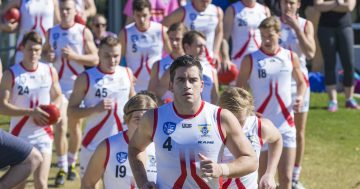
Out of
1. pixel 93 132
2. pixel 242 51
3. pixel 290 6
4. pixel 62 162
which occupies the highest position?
pixel 290 6

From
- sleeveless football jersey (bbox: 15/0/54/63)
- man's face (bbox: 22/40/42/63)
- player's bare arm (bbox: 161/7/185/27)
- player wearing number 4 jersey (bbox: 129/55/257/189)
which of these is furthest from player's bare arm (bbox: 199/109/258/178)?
sleeveless football jersey (bbox: 15/0/54/63)

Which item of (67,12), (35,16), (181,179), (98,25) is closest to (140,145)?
(181,179)

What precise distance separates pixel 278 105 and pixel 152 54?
2577mm

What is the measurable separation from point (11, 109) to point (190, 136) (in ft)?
13.7

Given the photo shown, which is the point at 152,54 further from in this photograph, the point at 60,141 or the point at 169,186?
the point at 169,186

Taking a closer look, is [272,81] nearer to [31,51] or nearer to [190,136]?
[31,51]

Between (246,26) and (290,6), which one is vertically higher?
(290,6)

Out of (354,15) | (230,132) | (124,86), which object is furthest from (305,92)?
(354,15)

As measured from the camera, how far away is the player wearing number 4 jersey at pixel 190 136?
6.38m

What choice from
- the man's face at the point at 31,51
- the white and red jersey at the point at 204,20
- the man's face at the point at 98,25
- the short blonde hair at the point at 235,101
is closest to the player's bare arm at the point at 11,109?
the man's face at the point at 31,51

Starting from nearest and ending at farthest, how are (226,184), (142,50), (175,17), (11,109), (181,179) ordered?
(181,179), (226,184), (11,109), (142,50), (175,17)

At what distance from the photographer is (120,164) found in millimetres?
7625

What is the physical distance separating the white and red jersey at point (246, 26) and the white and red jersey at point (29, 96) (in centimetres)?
Answer: 353

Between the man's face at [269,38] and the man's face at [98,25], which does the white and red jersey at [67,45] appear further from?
the man's face at [269,38]
